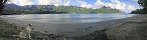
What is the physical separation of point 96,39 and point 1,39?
706cm

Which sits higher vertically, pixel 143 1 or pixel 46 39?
pixel 46 39

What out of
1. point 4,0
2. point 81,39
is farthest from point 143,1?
point 81,39

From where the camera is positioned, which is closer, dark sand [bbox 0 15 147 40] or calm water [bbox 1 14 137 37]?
dark sand [bbox 0 15 147 40]

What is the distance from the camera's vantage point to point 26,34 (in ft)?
72.7

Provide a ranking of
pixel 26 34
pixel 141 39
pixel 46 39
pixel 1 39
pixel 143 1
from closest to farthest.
Result: pixel 141 39 < pixel 1 39 < pixel 26 34 < pixel 46 39 < pixel 143 1

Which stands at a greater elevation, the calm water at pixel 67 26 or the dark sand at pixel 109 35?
the dark sand at pixel 109 35

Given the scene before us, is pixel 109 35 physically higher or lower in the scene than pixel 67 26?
higher

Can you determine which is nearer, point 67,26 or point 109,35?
point 109,35

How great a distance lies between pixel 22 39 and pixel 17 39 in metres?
0.38

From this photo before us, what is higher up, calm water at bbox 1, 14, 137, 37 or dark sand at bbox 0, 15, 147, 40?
dark sand at bbox 0, 15, 147, 40

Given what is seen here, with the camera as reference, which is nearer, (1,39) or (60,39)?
(1,39)

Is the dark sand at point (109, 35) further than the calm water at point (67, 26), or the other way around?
the calm water at point (67, 26)

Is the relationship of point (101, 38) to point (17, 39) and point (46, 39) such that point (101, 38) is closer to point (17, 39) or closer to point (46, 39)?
point (46, 39)

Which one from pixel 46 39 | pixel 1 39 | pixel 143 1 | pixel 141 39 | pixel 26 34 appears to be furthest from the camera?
pixel 143 1
